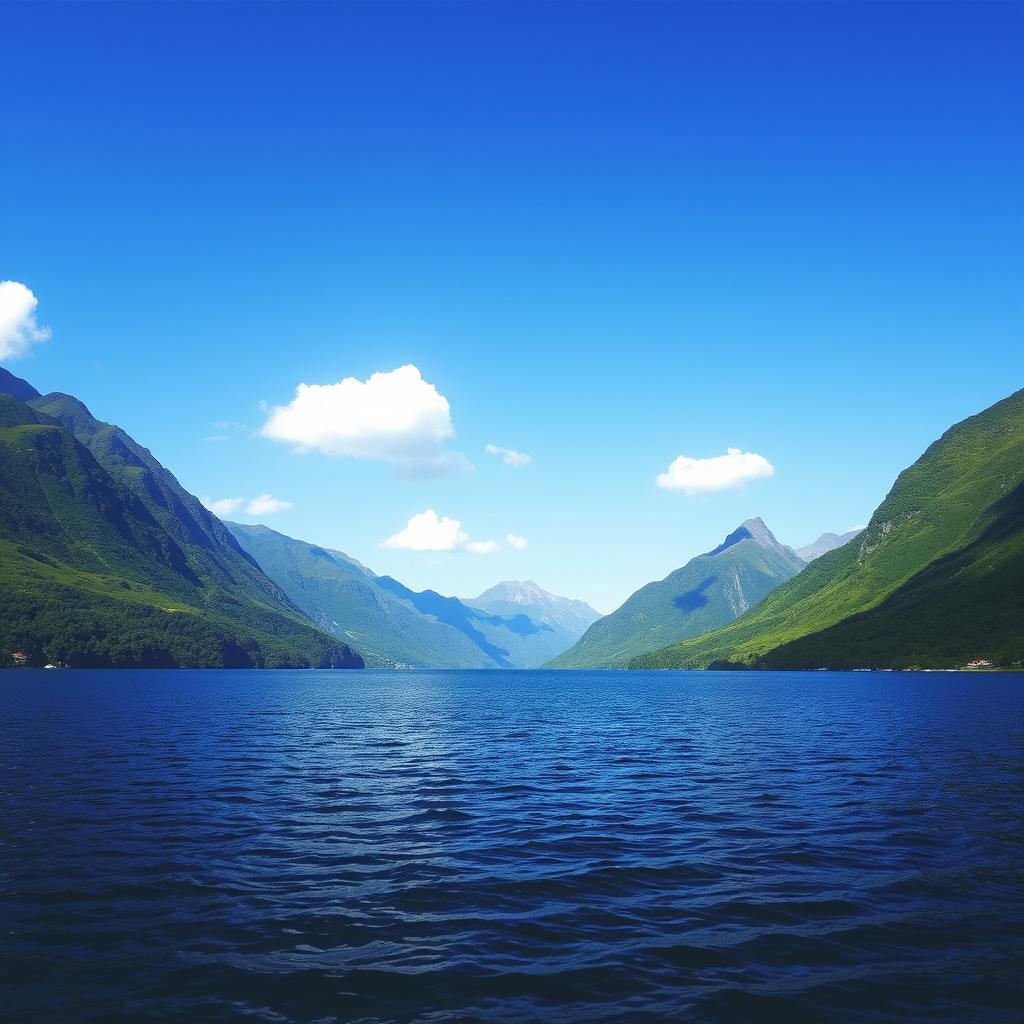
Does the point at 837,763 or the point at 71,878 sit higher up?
the point at 71,878

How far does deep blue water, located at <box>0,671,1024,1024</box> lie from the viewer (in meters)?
17.1

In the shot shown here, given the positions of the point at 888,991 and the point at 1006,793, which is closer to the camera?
the point at 888,991

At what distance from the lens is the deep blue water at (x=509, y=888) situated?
17109 millimetres

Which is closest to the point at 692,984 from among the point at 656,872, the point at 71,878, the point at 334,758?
the point at 656,872

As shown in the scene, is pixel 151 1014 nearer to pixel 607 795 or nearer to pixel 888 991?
pixel 888 991

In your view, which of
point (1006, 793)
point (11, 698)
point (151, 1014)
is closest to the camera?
point (151, 1014)

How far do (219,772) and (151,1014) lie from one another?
37.8 meters

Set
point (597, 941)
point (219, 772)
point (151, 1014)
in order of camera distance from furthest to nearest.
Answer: point (219, 772), point (597, 941), point (151, 1014)

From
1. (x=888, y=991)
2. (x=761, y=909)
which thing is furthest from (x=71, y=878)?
(x=888, y=991)

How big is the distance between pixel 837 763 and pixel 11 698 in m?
127

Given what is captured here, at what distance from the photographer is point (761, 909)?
23.1m

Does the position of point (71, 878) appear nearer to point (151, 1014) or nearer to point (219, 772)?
point (151, 1014)

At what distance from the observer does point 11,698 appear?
394 ft

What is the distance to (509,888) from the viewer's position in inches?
1006
